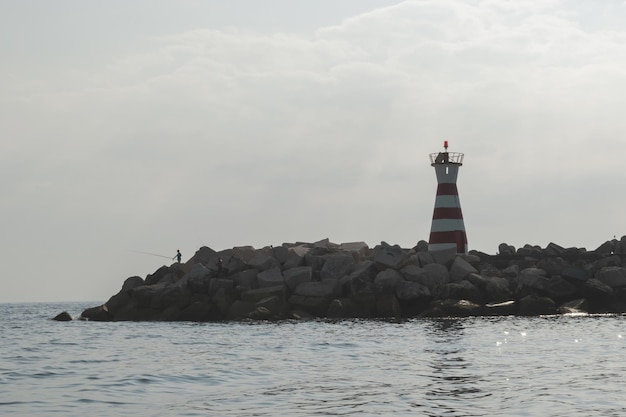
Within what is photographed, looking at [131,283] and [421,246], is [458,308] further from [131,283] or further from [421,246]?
[131,283]

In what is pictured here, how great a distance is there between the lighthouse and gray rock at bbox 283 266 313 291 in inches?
209

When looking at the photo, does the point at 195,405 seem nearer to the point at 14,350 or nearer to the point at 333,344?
the point at 333,344

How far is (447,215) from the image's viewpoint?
102 ft

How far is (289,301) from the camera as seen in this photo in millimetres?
27453

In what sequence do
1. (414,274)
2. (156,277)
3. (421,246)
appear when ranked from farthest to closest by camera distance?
1. (421,246)
2. (156,277)
3. (414,274)

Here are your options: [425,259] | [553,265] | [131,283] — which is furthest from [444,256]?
[131,283]

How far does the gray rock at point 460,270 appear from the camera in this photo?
28.1 metres

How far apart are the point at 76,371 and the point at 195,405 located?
4.52 meters

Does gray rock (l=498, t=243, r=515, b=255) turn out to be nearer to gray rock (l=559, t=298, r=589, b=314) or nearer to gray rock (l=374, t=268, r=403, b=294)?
gray rock (l=559, t=298, r=589, b=314)

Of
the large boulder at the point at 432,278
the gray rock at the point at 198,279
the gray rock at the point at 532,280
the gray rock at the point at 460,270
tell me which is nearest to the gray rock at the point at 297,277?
the gray rock at the point at 198,279

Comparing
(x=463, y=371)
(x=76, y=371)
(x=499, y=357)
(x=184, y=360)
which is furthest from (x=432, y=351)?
(x=76, y=371)

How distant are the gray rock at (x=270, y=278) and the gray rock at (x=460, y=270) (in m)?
5.16

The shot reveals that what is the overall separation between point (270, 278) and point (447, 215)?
6.86 metres

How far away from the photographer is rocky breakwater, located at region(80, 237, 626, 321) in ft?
88.3
